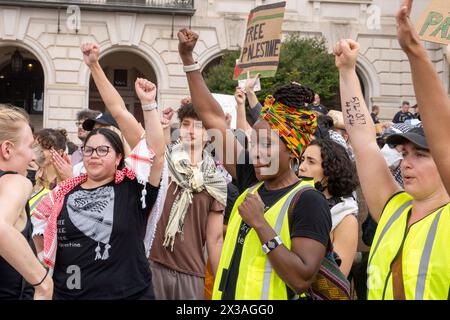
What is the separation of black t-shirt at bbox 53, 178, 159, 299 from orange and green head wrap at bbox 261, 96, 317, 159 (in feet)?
3.52

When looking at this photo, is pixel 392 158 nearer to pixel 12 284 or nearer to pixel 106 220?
pixel 106 220

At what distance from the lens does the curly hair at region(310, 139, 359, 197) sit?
494 centimetres

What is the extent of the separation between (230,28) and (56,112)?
6.40 metres

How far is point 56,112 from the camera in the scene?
2336 cm

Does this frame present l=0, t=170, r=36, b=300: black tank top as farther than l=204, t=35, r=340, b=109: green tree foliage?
No

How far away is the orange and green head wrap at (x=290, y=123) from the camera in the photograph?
3605mm

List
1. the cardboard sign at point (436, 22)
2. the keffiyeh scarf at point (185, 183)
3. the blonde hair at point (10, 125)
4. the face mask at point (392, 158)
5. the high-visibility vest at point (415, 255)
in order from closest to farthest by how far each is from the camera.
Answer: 1. the high-visibility vest at point (415, 255)
2. the blonde hair at point (10, 125)
3. the cardboard sign at point (436, 22)
4. the keffiyeh scarf at point (185, 183)
5. the face mask at point (392, 158)

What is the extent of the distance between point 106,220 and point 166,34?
20.6 metres

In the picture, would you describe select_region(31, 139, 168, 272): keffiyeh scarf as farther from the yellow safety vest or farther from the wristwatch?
the wristwatch

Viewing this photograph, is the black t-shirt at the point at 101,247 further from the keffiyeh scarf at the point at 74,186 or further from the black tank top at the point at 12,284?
the black tank top at the point at 12,284

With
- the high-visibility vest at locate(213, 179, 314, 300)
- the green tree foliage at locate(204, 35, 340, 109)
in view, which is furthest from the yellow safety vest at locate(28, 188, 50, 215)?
the green tree foliage at locate(204, 35, 340, 109)

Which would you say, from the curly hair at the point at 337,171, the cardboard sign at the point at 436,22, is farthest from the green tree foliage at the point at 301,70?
the cardboard sign at the point at 436,22

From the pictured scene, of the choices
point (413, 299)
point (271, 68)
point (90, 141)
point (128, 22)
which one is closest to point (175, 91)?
point (128, 22)

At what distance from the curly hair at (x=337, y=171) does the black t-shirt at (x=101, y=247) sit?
133 centimetres
